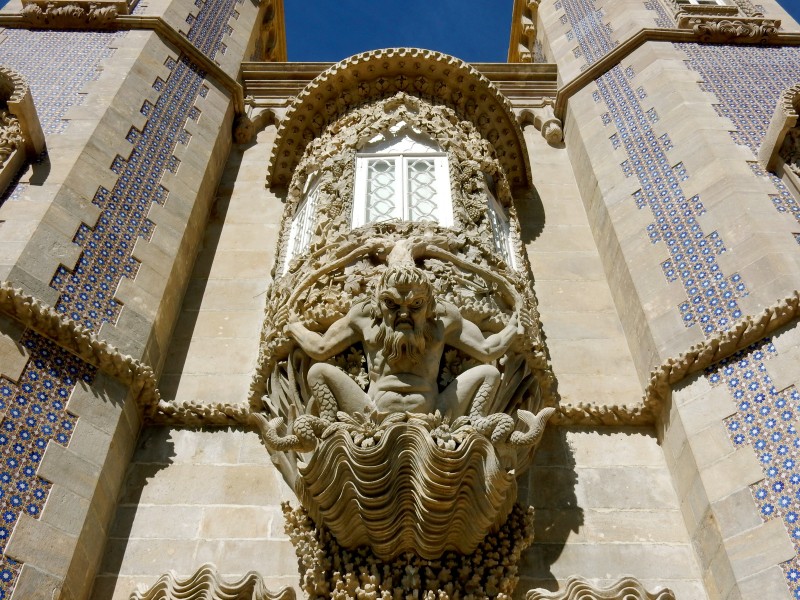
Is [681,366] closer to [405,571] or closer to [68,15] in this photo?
[405,571]

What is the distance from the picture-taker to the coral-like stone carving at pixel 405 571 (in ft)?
16.9

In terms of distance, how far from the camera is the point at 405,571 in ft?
17.2

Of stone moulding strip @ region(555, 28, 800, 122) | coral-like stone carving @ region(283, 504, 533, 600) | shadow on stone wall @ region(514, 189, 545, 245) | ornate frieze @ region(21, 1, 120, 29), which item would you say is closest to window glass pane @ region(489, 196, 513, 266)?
shadow on stone wall @ region(514, 189, 545, 245)

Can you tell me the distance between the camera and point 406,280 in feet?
18.4

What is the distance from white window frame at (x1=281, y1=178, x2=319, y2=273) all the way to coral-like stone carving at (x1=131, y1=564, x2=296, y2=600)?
2960mm

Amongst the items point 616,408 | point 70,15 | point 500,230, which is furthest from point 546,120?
point 70,15

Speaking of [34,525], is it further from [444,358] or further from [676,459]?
[676,459]

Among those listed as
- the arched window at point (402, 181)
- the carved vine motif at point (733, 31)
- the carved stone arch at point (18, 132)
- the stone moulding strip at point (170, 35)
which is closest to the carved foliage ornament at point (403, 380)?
the arched window at point (402, 181)

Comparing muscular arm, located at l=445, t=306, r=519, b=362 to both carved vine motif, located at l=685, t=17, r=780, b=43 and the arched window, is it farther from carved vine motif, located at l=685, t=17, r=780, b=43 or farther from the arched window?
carved vine motif, located at l=685, t=17, r=780, b=43

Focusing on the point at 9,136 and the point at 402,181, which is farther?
the point at 402,181

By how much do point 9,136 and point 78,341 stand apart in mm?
2500

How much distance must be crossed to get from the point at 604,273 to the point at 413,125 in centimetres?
249

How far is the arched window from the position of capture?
7586mm

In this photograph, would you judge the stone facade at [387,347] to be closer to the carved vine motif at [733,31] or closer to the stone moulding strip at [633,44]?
the stone moulding strip at [633,44]
